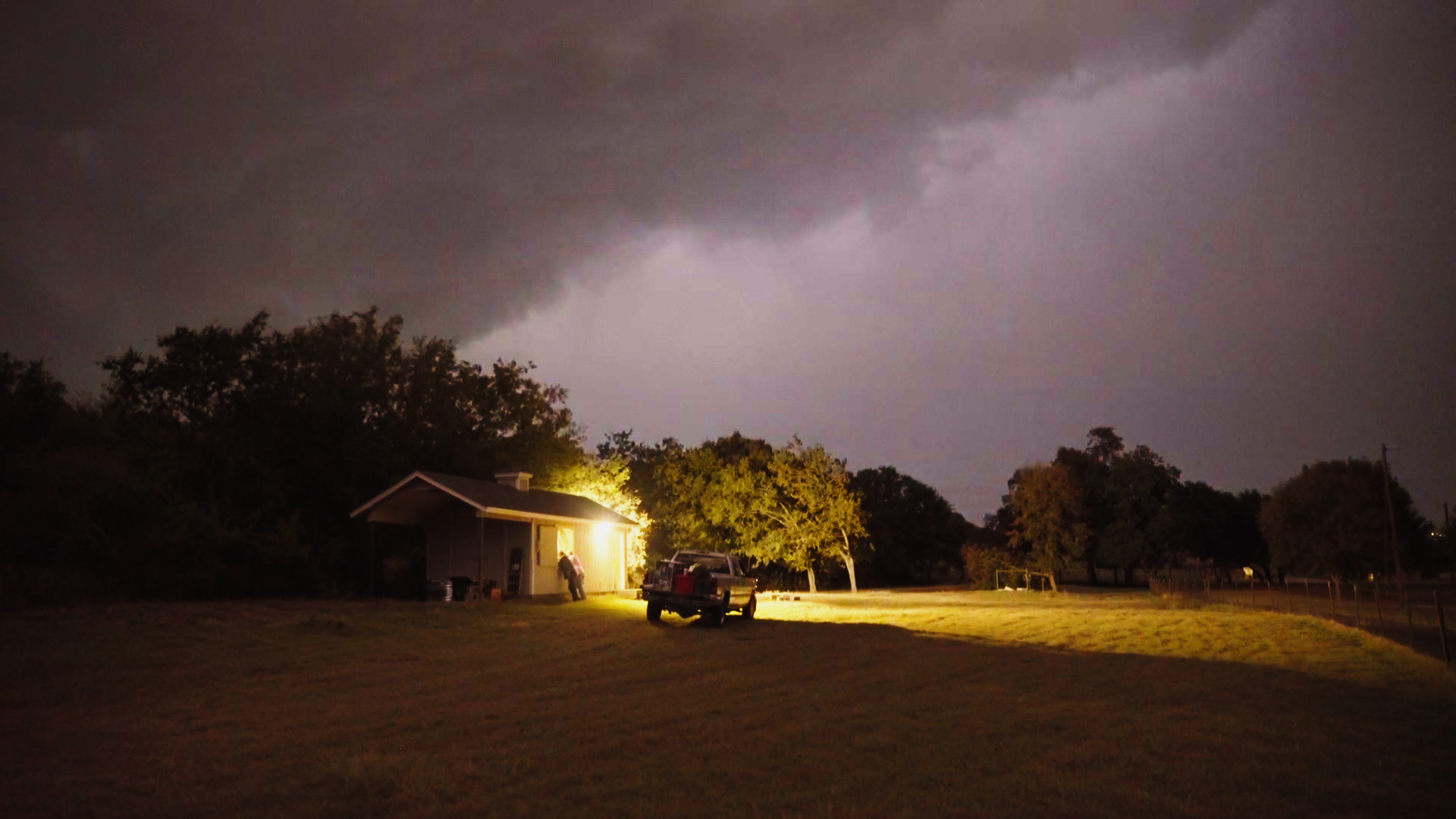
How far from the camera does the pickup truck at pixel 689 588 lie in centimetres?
2336

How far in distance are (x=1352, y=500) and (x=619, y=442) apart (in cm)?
4448

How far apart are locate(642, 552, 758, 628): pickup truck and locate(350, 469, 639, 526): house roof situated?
243 inches

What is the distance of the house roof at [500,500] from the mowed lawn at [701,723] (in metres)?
7.12

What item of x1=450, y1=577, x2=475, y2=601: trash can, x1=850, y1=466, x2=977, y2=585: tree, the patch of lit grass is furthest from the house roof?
x1=850, y1=466, x2=977, y2=585: tree

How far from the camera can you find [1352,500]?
54969 millimetres

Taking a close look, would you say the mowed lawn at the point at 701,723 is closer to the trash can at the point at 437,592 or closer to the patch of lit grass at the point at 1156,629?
the patch of lit grass at the point at 1156,629

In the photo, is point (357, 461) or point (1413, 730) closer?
point (1413, 730)

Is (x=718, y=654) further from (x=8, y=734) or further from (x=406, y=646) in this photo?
(x=8, y=734)

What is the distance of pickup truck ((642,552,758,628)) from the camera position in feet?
76.6

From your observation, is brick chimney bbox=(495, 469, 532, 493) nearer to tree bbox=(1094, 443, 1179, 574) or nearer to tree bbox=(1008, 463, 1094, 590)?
tree bbox=(1008, 463, 1094, 590)

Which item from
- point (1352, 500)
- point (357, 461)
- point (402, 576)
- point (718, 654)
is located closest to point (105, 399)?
point (357, 461)

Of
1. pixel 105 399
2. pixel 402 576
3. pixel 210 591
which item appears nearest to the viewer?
pixel 210 591

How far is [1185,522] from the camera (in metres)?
66.0

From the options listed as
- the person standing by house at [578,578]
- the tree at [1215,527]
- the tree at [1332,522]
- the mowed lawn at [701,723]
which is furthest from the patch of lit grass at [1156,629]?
the tree at [1215,527]
